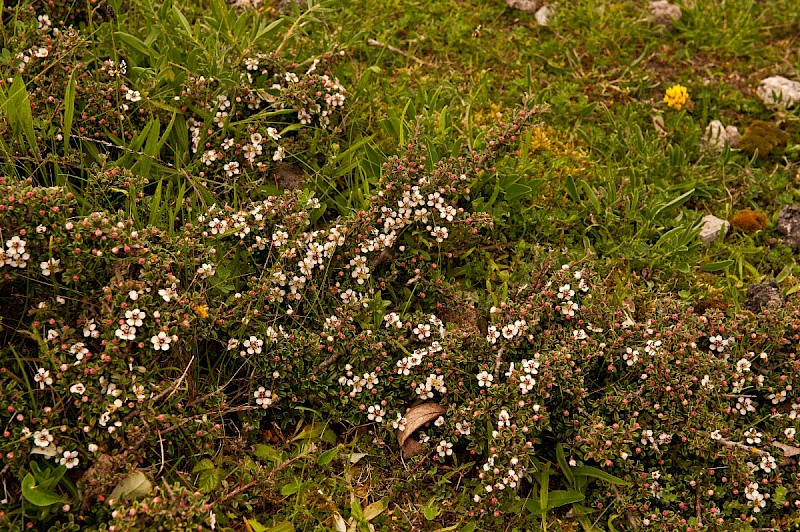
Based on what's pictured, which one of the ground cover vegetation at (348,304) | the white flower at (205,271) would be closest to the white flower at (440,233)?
the ground cover vegetation at (348,304)

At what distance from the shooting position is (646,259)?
4.24 m

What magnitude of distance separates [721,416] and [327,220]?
2236mm

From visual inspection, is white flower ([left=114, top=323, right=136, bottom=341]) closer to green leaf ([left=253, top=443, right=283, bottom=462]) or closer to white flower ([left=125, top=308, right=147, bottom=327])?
white flower ([left=125, top=308, right=147, bottom=327])

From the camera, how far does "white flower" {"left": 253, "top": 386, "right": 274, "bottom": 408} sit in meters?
3.37

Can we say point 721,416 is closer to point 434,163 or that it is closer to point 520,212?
point 520,212

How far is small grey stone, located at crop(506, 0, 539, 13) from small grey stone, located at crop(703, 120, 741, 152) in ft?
5.18

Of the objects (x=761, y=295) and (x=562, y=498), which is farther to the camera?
(x=761, y=295)

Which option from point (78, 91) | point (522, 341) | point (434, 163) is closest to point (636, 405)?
point (522, 341)

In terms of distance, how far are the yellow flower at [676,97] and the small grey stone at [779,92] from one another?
0.64m

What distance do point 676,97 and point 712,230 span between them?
44.3 inches

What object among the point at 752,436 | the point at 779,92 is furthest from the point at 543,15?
the point at 752,436

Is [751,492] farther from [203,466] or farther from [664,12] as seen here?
[664,12]

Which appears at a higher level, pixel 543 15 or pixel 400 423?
pixel 543 15

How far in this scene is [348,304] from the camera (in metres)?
3.59
